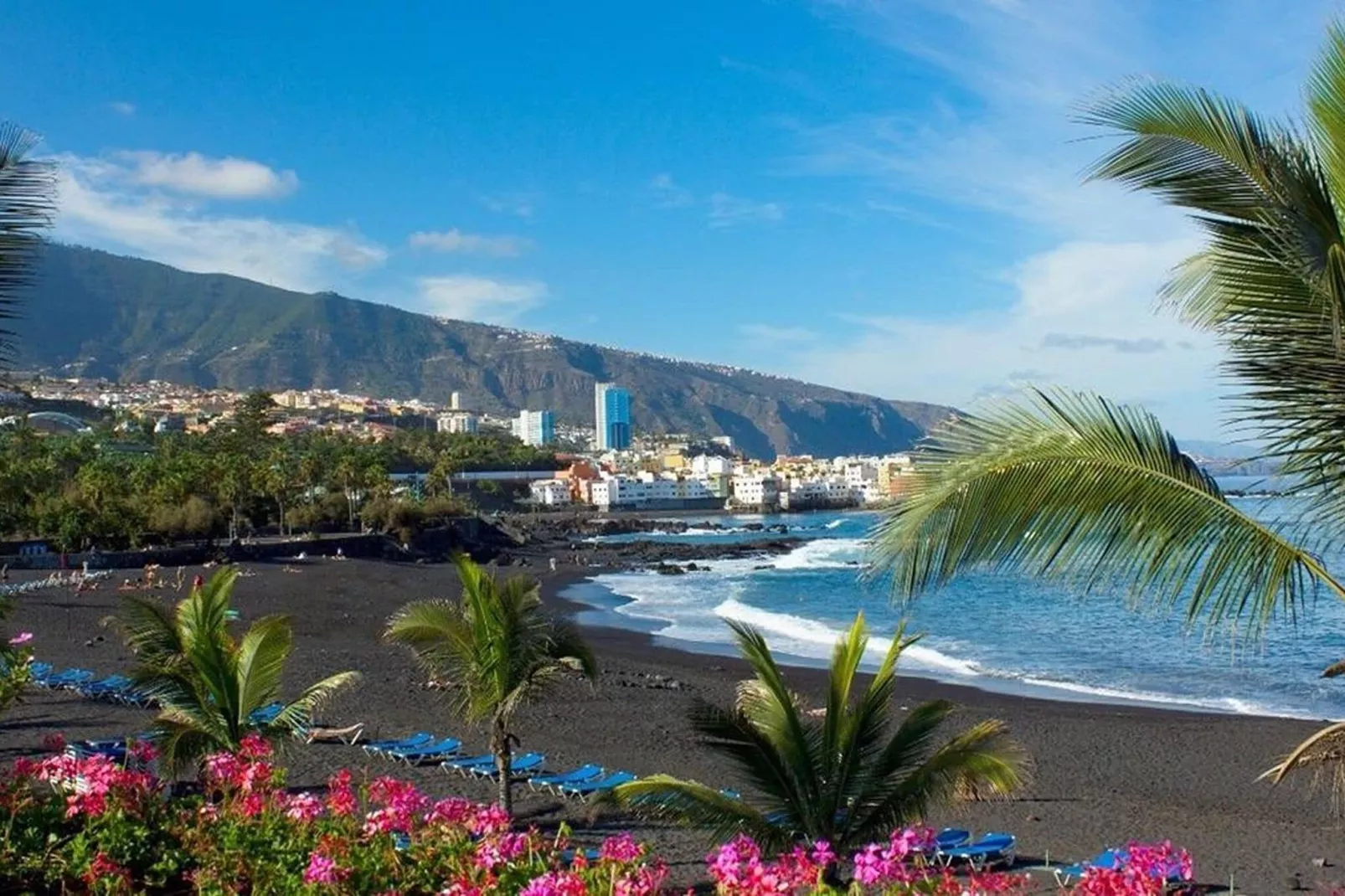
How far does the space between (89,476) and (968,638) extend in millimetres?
34384

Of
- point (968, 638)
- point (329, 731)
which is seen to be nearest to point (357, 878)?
point (329, 731)

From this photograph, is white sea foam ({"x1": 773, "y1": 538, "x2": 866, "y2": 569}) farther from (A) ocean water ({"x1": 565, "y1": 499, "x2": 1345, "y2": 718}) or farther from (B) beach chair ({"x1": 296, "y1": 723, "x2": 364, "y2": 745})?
(B) beach chair ({"x1": 296, "y1": 723, "x2": 364, "y2": 745})

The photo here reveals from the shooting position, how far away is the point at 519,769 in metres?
13.3

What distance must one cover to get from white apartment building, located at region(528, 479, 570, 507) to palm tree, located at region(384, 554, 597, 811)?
112 m

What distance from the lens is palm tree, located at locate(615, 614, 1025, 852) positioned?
5.91 meters

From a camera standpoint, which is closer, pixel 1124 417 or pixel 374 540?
pixel 1124 417

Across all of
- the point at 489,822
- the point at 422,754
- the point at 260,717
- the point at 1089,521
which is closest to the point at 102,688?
the point at 422,754

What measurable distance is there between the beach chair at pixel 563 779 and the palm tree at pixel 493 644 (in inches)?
137

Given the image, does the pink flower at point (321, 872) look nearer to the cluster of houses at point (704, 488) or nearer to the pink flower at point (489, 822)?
the pink flower at point (489, 822)

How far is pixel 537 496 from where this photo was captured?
122438mm

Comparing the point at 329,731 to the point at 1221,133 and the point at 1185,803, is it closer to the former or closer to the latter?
the point at 1185,803

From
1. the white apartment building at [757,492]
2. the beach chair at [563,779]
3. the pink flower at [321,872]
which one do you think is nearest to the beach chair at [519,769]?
the beach chair at [563,779]

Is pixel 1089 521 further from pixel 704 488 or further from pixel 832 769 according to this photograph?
pixel 704 488

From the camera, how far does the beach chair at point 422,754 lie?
1380 cm
